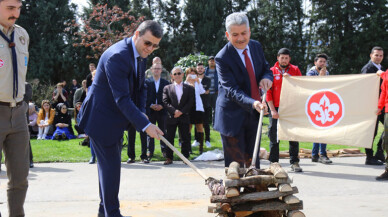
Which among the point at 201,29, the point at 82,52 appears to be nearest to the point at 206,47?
the point at 201,29

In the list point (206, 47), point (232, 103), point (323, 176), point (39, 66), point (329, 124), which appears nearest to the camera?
point (232, 103)

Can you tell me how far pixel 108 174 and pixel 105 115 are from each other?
61cm

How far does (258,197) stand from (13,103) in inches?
96.6

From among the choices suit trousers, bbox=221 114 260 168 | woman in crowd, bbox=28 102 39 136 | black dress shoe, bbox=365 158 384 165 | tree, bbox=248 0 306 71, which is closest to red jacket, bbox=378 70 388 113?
black dress shoe, bbox=365 158 384 165

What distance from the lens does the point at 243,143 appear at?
465cm

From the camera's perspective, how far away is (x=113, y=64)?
4.04 m

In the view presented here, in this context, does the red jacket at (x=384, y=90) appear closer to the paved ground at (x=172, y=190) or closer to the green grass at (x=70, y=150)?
the paved ground at (x=172, y=190)

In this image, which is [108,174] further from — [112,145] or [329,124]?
[329,124]

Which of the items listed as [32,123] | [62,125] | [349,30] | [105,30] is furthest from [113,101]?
[349,30]

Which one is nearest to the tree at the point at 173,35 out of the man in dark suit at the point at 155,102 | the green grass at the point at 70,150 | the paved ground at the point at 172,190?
the green grass at the point at 70,150

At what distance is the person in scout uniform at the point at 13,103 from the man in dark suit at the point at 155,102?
5090 millimetres

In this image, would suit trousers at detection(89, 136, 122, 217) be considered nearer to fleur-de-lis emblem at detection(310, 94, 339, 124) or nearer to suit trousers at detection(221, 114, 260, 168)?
suit trousers at detection(221, 114, 260, 168)

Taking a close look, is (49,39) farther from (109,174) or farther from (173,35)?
(109,174)

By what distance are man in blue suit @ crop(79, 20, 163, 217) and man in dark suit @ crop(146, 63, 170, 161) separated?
4921 millimetres
